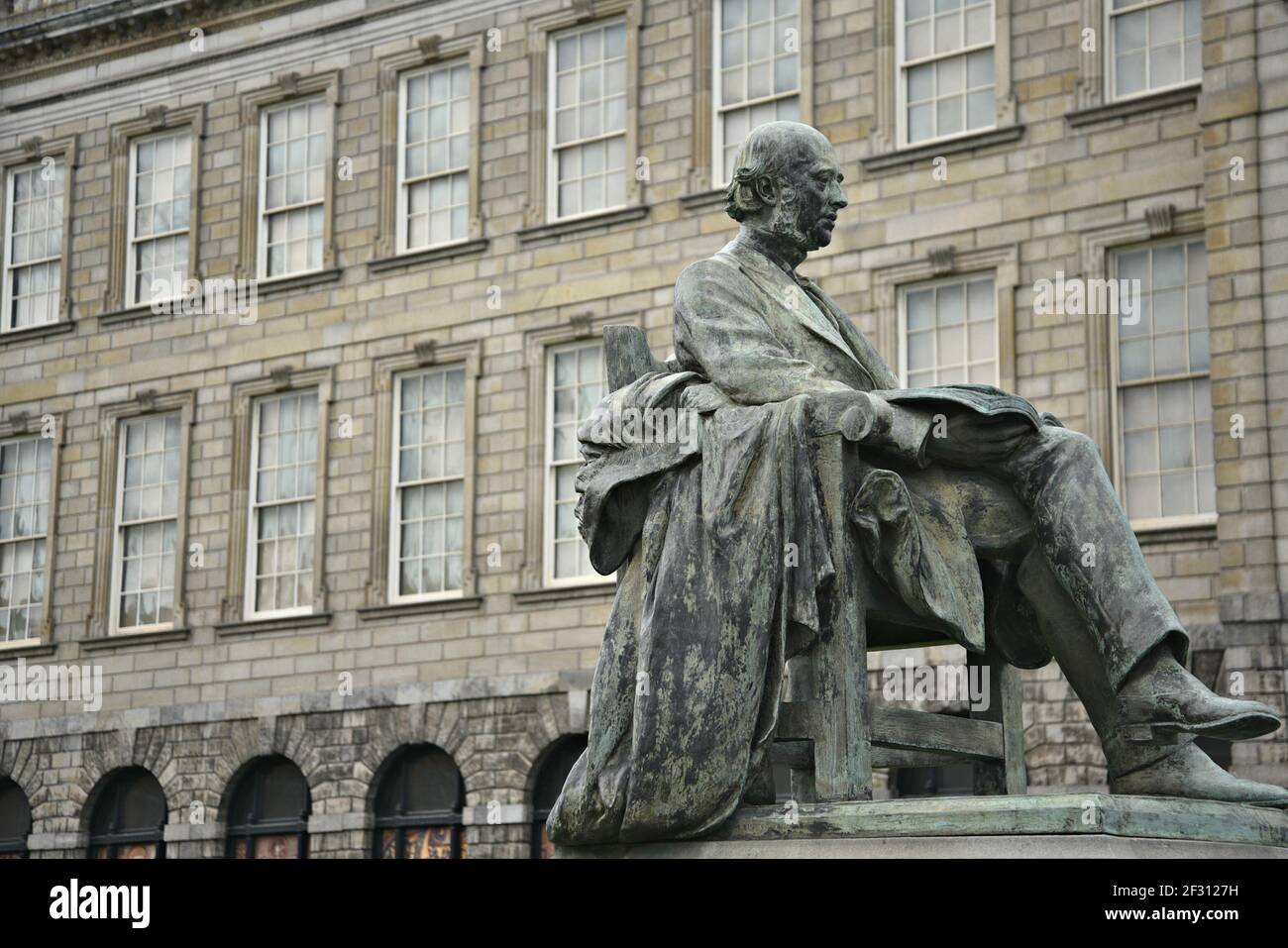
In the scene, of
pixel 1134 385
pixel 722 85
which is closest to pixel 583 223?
pixel 722 85

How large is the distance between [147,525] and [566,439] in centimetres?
616

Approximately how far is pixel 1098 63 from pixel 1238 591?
4942 mm

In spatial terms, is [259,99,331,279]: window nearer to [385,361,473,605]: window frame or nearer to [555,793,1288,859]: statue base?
[385,361,473,605]: window frame

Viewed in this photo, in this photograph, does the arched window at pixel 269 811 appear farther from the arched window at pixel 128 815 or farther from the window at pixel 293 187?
the window at pixel 293 187

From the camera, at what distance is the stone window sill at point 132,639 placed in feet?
84.4

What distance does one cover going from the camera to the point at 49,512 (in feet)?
89.6

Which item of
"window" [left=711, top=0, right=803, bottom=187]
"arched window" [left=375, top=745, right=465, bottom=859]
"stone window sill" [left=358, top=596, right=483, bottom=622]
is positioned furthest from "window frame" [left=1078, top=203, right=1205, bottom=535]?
"arched window" [left=375, top=745, right=465, bottom=859]

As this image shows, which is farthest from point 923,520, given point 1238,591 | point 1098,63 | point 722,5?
point 722,5

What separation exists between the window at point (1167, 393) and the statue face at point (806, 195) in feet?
41.8

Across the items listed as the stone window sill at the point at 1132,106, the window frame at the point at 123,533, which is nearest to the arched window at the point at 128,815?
the window frame at the point at 123,533

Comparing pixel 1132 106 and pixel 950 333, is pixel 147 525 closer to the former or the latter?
pixel 950 333

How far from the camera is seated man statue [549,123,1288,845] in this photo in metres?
5.75

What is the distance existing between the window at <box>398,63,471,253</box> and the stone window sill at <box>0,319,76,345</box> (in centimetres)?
525

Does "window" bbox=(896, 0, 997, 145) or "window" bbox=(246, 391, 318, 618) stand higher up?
"window" bbox=(896, 0, 997, 145)
